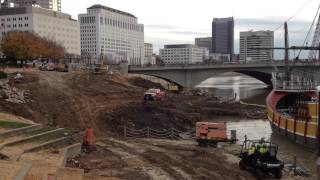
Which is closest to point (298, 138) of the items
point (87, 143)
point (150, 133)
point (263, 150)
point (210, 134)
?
point (210, 134)

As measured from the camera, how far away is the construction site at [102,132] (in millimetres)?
26375

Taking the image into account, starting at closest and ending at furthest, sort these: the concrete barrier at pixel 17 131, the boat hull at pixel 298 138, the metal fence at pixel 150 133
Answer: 1. the concrete barrier at pixel 17 131
2. the boat hull at pixel 298 138
3. the metal fence at pixel 150 133

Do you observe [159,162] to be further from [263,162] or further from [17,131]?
[17,131]

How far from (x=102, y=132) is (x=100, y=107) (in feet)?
42.7

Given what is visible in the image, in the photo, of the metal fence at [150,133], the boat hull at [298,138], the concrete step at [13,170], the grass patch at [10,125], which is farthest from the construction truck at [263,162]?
the metal fence at [150,133]

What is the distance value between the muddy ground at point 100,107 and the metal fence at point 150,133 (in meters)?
0.91

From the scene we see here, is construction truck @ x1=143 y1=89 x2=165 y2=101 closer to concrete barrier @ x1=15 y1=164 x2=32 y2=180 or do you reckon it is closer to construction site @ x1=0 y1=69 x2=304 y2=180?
construction site @ x1=0 y1=69 x2=304 y2=180

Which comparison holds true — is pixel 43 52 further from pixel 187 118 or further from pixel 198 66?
pixel 187 118

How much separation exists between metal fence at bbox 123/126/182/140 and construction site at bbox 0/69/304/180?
94 millimetres

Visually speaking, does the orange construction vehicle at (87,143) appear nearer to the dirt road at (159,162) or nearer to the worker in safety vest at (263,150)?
the dirt road at (159,162)

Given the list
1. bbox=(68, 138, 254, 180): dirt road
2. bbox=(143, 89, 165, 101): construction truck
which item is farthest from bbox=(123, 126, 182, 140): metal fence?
bbox=(143, 89, 165, 101): construction truck

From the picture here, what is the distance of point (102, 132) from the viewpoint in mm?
44906

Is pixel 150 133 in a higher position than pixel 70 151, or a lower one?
lower

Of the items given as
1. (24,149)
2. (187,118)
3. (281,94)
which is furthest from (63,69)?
(24,149)
